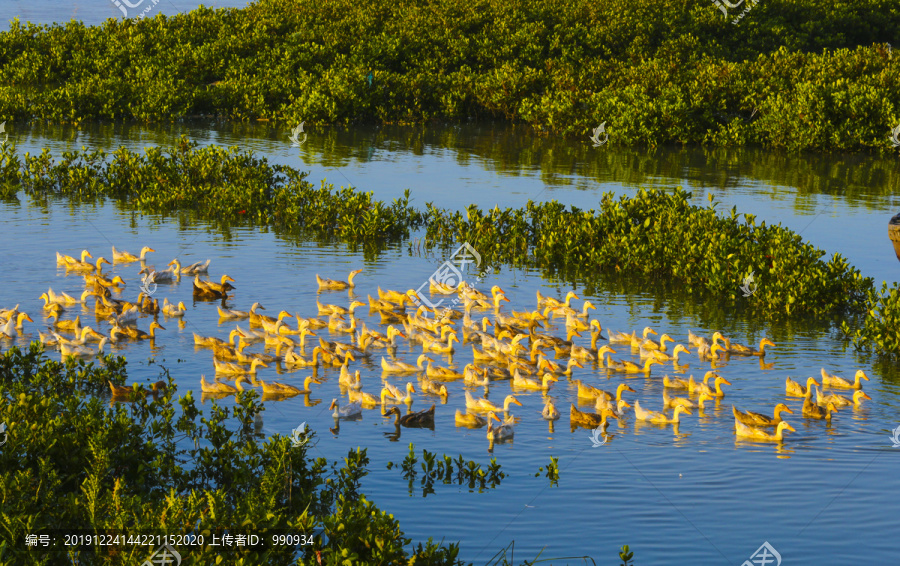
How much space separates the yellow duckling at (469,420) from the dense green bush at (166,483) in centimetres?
226

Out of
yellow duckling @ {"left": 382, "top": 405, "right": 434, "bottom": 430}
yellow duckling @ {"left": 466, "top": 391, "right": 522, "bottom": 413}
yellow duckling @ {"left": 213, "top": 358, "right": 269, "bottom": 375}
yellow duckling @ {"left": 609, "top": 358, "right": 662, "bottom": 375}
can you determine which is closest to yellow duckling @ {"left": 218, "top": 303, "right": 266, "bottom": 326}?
yellow duckling @ {"left": 213, "top": 358, "right": 269, "bottom": 375}

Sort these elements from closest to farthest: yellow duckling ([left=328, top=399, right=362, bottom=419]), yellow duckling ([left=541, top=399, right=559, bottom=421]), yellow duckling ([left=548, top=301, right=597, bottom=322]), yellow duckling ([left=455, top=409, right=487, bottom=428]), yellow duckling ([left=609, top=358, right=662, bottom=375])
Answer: yellow duckling ([left=455, top=409, right=487, bottom=428]) < yellow duckling ([left=328, top=399, right=362, bottom=419]) < yellow duckling ([left=541, top=399, right=559, bottom=421]) < yellow duckling ([left=609, top=358, right=662, bottom=375]) < yellow duckling ([left=548, top=301, right=597, bottom=322])

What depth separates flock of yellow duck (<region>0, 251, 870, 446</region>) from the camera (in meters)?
12.9

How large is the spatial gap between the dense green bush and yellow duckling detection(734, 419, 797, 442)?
4.94 meters

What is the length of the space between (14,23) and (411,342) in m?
38.1

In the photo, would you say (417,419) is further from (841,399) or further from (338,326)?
(841,399)

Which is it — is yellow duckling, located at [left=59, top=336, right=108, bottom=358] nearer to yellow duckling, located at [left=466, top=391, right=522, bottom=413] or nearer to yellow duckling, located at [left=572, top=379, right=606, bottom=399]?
yellow duckling, located at [left=466, top=391, right=522, bottom=413]

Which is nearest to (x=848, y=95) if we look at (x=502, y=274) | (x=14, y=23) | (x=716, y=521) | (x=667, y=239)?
(x=667, y=239)

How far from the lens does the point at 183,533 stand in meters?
7.57

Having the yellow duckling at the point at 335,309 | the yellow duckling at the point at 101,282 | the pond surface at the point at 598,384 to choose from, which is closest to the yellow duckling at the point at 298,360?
the pond surface at the point at 598,384

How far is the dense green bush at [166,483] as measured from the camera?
25.4 feet

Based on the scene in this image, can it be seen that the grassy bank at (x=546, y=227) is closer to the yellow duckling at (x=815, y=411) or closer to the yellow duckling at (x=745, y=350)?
the yellow duckling at (x=745, y=350)

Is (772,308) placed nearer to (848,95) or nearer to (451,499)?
(451,499)

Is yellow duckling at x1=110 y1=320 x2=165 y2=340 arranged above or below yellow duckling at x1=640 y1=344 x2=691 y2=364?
below
